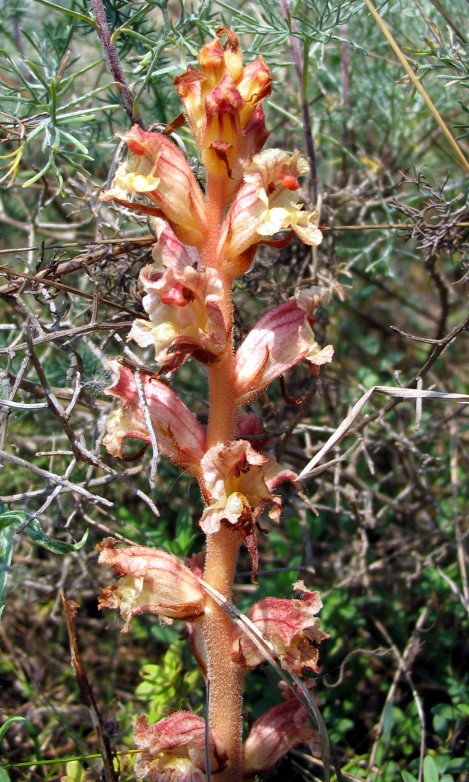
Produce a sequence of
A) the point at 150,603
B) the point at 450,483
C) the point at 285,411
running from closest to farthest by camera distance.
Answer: the point at 150,603 < the point at 285,411 < the point at 450,483

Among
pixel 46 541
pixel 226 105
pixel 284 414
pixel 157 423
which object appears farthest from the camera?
pixel 284 414

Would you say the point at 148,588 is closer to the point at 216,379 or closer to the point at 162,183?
the point at 216,379

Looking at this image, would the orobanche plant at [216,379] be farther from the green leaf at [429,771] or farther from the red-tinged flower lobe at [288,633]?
the green leaf at [429,771]

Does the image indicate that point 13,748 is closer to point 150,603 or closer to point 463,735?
point 150,603

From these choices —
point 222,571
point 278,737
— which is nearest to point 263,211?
point 222,571

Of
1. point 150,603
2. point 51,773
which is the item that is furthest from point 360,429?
point 51,773

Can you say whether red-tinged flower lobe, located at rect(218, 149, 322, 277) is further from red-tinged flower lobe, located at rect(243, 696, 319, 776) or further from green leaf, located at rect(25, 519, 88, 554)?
red-tinged flower lobe, located at rect(243, 696, 319, 776)
